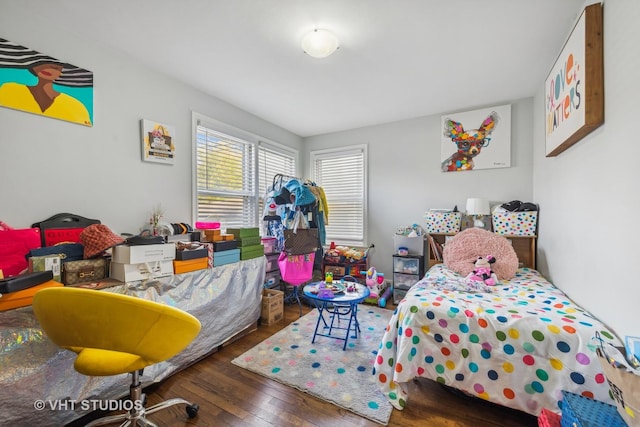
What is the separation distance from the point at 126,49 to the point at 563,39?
3.39m

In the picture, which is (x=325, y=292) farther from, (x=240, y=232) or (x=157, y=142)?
(x=157, y=142)

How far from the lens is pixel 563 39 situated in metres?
1.97

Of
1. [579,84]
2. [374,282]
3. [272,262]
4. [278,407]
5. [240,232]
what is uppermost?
[579,84]

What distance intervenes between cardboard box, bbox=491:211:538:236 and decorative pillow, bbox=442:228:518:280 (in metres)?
0.32

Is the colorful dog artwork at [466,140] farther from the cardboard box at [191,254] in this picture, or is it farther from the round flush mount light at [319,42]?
the cardboard box at [191,254]

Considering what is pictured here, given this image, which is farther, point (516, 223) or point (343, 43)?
point (516, 223)

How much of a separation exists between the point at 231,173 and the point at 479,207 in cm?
296

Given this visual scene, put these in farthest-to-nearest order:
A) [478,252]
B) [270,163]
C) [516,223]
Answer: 1. [270,163]
2. [516,223]
3. [478,252]

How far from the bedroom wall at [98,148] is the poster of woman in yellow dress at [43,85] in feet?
0.16

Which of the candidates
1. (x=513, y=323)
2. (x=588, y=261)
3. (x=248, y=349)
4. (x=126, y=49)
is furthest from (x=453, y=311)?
(x=126, y=49)

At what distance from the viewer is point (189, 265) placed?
2088 millimetres

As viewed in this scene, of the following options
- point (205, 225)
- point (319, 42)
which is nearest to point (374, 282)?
point (205, 225)

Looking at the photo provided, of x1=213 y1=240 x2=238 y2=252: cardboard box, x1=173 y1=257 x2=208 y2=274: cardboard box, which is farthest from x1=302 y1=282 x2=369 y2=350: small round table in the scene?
x1=173 y1=257 x2=208 y2=274: cardboard box

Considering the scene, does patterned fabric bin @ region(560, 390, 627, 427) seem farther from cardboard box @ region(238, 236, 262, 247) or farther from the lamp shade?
cardboard box @ region(238, 236, 262, 247)
